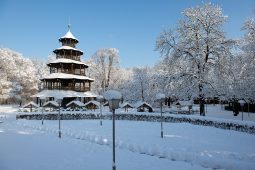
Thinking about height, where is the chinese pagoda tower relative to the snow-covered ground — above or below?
above

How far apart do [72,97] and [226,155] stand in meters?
38.5

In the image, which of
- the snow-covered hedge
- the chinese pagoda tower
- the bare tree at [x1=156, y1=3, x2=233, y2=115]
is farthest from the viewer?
the chinese pagoda tower

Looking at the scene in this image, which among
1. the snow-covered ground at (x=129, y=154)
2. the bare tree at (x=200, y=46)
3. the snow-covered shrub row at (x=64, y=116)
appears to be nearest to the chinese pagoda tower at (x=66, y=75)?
the snow-covered shrub row at (x=64, y=116)

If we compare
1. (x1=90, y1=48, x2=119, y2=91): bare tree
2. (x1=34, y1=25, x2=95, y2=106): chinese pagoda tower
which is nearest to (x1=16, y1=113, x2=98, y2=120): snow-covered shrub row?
(x1=34, y1=25, x2=95, y2=106): chinese pagoda tower

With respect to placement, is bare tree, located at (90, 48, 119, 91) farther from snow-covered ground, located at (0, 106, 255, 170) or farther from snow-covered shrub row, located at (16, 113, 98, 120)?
snow-covered ground, located at (0, 106, 255, 170)

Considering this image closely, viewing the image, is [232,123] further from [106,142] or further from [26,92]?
[26,92]

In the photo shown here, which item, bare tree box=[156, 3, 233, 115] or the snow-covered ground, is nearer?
the snow-covered ground

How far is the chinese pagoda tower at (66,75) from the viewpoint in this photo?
46.6 m

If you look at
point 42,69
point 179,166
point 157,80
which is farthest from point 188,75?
point 42,69

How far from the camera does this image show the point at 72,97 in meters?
48.3

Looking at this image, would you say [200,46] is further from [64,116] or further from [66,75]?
[66,75]

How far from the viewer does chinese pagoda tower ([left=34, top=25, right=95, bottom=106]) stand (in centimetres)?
4663

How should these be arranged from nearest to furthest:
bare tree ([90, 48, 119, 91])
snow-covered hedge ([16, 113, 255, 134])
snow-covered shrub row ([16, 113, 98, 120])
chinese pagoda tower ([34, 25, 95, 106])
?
snow-covered hedge ([16, 113, 255, 134]) → snow-covered shrub row ([16, 113, 98, 120]) → chinese pagoda tower ([34, 25, 95, 106]) → bare tree ([90, 48, 119, 91])

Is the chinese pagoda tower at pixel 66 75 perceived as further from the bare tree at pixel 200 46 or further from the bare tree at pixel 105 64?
the bare tree at pixel 200 46
